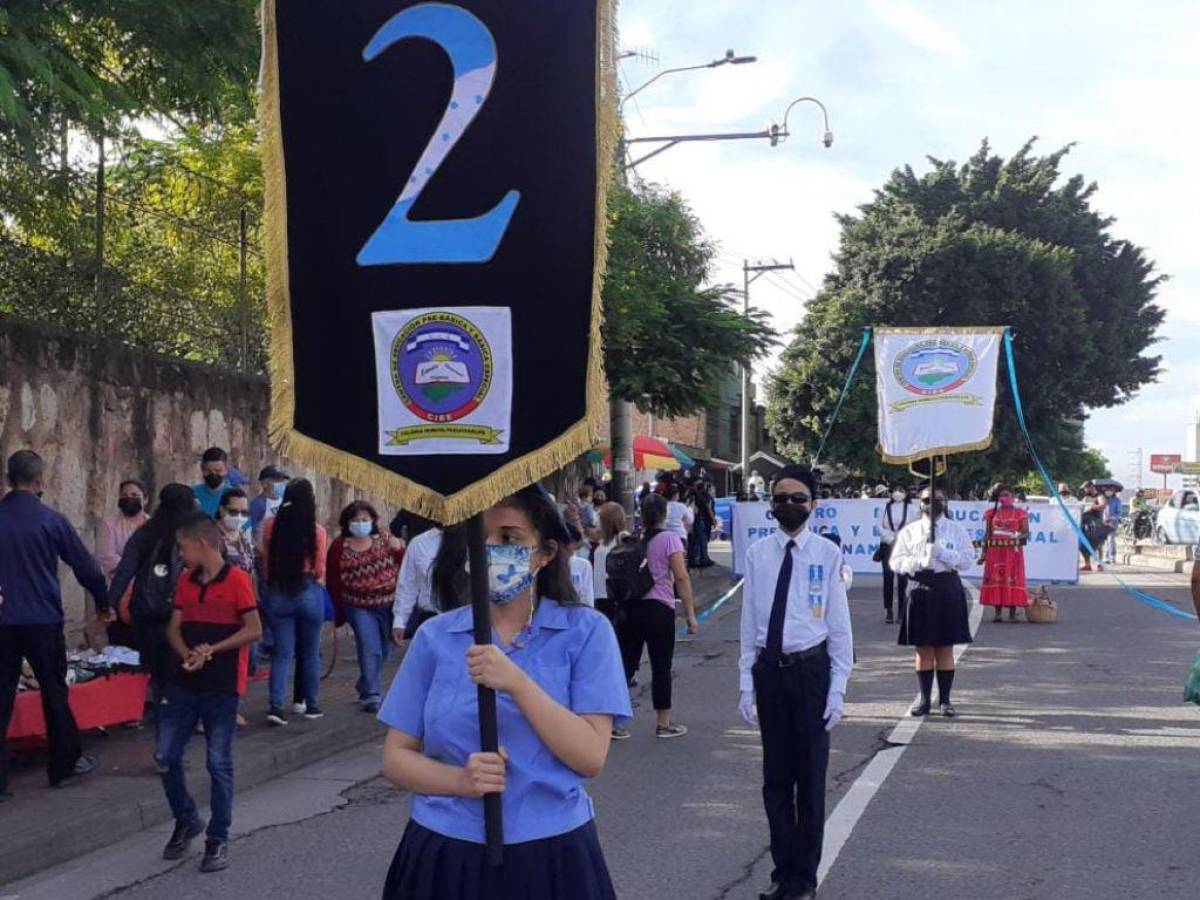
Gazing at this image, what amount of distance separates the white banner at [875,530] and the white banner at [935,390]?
454 centimetres

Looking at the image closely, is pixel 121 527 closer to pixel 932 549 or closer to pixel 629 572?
pixel 629 572

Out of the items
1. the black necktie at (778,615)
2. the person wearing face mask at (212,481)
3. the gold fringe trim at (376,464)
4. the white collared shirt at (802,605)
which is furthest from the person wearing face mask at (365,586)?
the gold fringe trim at (376,464)

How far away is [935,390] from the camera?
14.5m

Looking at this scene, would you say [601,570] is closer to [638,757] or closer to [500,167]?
[638,757]

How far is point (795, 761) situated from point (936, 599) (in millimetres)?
4677

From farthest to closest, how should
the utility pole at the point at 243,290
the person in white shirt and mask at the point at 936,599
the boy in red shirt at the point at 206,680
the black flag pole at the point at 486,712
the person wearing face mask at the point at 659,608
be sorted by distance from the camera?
the utility pole at the point at 243,290 → the person in white shirt and mask at the point at 936,599 → the person wearing face mask at the point at 659,608 → the boy in red shirt at the point at 206,680 → the black flag pole at the point at 486,712

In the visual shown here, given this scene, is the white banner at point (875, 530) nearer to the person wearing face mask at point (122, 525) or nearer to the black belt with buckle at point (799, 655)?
the person wearing face mask at point (122, 525)

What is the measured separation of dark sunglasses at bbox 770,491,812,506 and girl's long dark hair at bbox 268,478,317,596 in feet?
14.4

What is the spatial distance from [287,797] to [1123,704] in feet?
21.5

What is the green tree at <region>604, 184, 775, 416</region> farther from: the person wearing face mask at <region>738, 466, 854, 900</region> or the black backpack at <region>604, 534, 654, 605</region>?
the person wearing face mask at <region>738, 466, 854, 900</region>

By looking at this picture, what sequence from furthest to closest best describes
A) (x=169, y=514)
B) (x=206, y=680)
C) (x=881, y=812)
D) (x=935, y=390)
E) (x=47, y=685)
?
(x=935, y=390), (x=169, y=514), (x=47, y=685), (x=881, y=812), (x=206, y=680)

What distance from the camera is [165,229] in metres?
13.1

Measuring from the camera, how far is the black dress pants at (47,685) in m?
7.51

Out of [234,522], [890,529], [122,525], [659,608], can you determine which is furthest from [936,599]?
[890,529]
